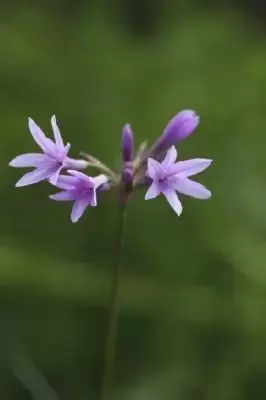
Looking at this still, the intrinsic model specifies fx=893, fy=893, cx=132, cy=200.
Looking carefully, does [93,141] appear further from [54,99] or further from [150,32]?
[150,32]

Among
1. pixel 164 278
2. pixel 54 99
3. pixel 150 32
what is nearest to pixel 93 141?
pixel 54 99

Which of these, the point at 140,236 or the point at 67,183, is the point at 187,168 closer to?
the point at 67,183

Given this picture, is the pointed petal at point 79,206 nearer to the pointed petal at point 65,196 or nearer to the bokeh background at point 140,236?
the pointed petal at point 65,196

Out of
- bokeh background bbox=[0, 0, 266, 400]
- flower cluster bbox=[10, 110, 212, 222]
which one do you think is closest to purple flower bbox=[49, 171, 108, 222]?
flower cluster bbox=[10, 110, 212, 222]

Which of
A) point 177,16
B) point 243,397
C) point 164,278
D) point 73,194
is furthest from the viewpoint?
point 177,16

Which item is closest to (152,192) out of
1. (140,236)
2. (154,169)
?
(154,169)

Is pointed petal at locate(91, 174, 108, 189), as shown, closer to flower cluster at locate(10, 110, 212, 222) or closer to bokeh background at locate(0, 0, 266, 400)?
flower cluster at locate(10, 110, 212, 222)
